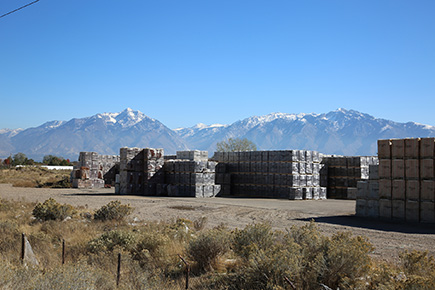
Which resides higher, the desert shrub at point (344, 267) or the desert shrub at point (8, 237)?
the desert shrub at point (344, 267)

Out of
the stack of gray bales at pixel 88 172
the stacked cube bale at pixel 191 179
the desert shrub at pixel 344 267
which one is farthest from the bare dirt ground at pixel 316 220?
the stack of gray bales at pixel 88 172

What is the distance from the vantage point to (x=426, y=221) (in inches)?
563

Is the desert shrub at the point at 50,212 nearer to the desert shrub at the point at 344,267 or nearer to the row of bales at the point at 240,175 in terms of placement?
the desert shrub at the point at 344,267

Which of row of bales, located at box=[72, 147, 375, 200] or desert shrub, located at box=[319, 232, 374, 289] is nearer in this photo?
desert shrub, located at box=[319, 232, 374, 289]

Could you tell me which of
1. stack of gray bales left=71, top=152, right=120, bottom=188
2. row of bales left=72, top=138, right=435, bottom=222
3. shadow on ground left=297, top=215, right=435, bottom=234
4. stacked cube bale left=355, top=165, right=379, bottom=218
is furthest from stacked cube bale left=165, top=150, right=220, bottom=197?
stacked cube bale left=355, top=165, right=379, bottom=218

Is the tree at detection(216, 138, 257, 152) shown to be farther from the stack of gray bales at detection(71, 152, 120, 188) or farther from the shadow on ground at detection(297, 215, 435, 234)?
the shadow on ground at detection(297, 215, 435, 234)

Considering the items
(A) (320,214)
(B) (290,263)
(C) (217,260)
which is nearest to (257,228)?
(C) (217,260)

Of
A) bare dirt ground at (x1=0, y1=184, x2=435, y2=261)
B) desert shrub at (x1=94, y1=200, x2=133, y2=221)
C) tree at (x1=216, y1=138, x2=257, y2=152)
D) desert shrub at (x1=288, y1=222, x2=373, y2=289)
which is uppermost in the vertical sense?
tree at (x1=216, y1=138, x2=257, y2=152)

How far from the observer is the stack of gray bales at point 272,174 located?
26328 millimetres

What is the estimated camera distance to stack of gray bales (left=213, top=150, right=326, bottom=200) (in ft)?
86.4

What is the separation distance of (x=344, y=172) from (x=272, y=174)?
17.7 ft

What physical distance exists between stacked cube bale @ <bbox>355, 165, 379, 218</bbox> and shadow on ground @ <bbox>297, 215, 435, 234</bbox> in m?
0.32

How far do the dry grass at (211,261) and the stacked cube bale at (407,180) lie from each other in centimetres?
665

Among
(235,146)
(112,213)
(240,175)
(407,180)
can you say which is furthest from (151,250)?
(235,146)
